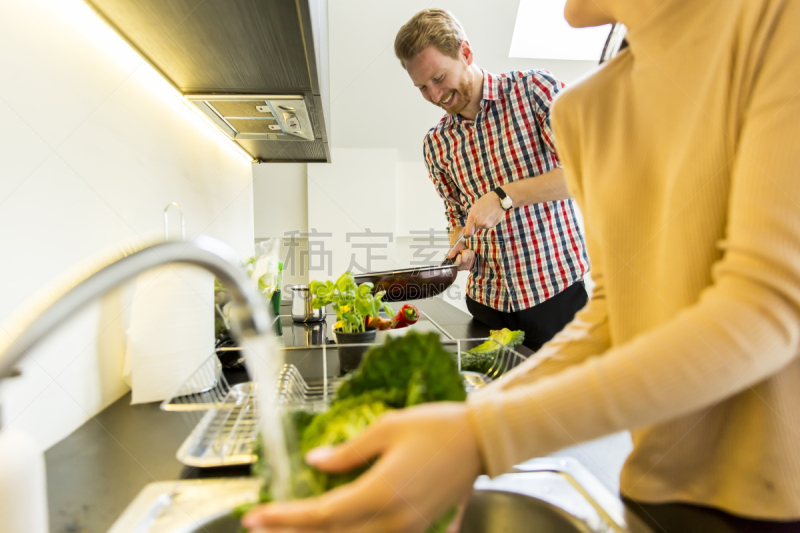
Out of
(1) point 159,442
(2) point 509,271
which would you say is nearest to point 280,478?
(1) point 159,442

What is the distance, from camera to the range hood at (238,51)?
799 mm

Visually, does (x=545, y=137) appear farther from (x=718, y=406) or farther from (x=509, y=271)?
(x=718, y=406)

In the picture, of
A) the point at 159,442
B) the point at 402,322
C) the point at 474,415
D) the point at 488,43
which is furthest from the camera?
the point at 488,43

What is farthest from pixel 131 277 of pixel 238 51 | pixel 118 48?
pixel 118 48

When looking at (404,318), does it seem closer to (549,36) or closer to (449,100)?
(449,100)

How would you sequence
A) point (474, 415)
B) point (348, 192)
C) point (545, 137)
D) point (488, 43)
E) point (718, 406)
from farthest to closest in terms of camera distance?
point (348, 192) → point (488, 43) → point (545, 137) → point (718, 406) → point (474, 415)

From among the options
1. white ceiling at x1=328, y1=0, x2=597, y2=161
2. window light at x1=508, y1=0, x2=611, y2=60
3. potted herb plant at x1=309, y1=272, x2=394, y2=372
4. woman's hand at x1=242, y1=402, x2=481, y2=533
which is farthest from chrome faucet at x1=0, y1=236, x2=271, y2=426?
window light at x1=508, y1=0, x2=611, y2=60

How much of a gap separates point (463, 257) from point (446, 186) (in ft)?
1.21

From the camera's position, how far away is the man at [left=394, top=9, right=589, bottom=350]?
146cm

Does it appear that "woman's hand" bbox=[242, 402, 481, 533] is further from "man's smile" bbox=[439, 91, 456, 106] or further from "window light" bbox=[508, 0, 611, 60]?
"window light" bbox=[508, 0, 611, 60]

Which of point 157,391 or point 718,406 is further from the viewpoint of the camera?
point 157,391

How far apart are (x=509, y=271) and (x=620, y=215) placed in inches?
40.2

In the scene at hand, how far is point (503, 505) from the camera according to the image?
57 cm

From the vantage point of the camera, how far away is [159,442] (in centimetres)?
69
